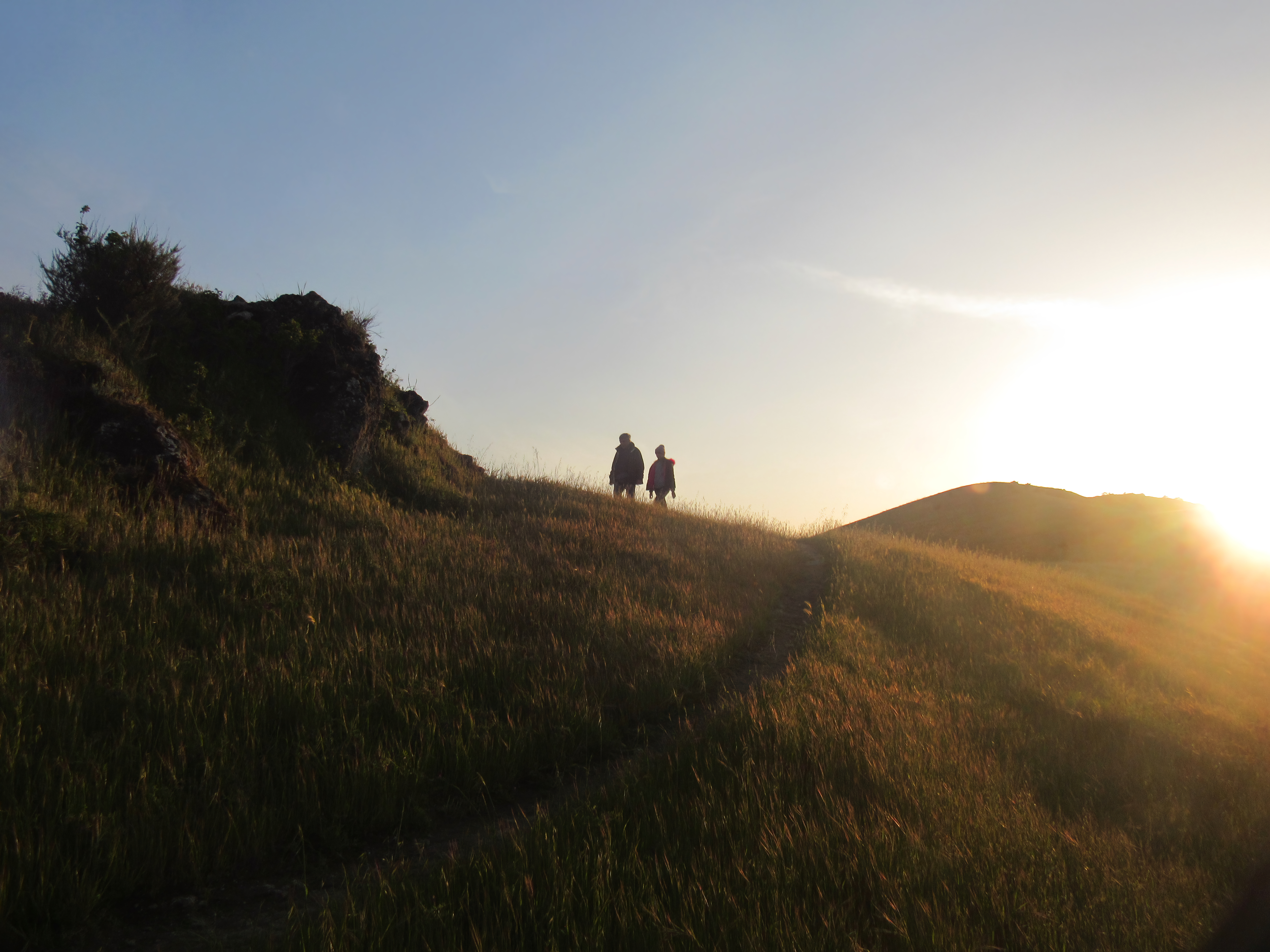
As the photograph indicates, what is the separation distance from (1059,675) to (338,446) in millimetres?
10703

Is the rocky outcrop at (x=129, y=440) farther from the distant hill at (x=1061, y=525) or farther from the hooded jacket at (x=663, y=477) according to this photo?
the distant hill at (x=1061, y=525)

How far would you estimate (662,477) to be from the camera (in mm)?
19750

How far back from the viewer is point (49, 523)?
5.58 meters

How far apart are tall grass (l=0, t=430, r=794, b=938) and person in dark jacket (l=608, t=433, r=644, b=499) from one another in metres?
9.75

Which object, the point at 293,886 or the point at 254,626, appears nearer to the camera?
the point at 293,886

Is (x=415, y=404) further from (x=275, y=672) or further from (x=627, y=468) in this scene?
(x=275, y=672)

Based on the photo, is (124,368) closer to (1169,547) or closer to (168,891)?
(168,891)

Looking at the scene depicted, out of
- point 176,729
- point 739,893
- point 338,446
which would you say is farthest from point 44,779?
point 338,446

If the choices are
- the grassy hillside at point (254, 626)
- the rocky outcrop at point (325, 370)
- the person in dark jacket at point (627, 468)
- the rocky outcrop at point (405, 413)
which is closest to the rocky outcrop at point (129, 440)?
the grassy hillside at point (254, 626)

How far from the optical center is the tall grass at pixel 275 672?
3166mm

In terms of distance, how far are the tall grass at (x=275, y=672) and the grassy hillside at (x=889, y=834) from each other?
0.79m

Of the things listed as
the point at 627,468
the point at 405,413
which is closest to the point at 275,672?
the point at 405,413

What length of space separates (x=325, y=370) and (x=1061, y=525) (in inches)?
1027

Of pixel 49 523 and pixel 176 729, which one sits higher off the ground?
pixel 49 523
